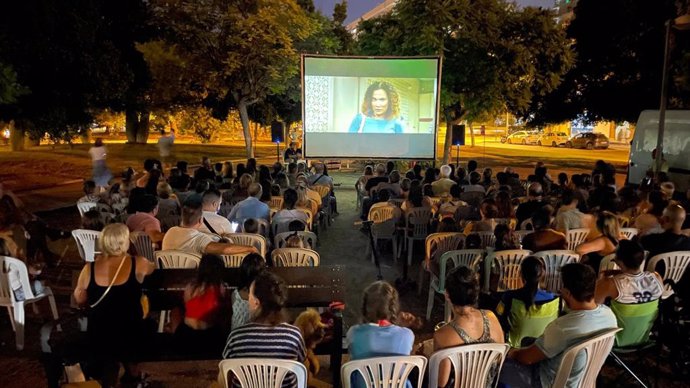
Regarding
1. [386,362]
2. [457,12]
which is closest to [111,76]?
[457,12]

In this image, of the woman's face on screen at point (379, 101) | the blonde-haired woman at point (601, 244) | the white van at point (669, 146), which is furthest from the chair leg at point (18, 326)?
the white van at point (669, 146)

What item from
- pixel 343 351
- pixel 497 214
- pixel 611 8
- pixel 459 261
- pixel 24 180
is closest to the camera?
pixel 343 351

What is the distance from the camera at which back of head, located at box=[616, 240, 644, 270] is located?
11.4 ft

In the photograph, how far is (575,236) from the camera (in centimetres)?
544

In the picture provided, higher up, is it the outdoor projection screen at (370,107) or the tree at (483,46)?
the tree at (483,46)

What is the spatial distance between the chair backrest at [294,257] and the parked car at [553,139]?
37365 millimetres

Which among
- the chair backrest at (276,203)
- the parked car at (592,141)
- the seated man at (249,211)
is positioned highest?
the parked car at (592,141)

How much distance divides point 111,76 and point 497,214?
390 inches

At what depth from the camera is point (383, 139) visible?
1273 cm

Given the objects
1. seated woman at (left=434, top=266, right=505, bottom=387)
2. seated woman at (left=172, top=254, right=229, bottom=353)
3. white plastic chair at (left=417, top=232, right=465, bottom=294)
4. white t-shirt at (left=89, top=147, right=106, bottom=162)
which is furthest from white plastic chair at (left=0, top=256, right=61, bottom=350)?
white t-shirt at (left=89, top=147, right=106, bottom=162)

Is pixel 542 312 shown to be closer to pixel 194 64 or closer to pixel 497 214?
pixel 497 214

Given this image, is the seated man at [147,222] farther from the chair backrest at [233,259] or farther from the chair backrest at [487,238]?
the chair backrest at [487,238]

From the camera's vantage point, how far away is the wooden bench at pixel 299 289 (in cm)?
317

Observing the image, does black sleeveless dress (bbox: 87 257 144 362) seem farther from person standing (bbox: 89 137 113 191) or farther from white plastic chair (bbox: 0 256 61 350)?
person standing (bbox: 89 137 113 191)
